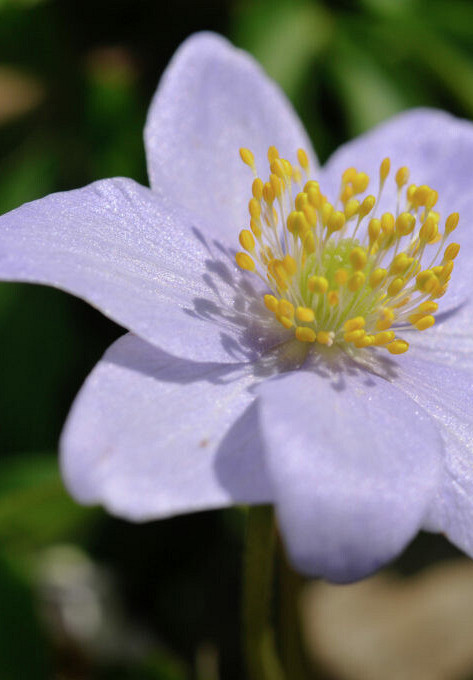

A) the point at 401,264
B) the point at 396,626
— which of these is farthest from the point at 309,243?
the point at 396,626

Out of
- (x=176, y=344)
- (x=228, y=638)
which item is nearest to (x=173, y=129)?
(x=176, y=344)

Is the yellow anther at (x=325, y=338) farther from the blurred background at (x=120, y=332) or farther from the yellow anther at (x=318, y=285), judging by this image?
the blurred background at (x=120, y=332)

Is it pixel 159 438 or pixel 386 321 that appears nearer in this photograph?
pixel 159 438

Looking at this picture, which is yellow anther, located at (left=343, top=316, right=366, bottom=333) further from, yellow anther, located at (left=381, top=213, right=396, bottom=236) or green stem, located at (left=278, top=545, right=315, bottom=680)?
green stem, located at (left=278, top=545, right=315, bottom=680)

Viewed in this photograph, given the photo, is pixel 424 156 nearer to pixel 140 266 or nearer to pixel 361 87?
pixel 361 87

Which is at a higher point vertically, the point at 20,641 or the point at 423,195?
the point at 423,195

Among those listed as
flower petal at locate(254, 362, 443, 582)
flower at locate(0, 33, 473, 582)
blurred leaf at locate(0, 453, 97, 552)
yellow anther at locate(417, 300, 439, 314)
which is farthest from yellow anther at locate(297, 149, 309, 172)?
blurred leaf at locate(0, 453, 97, 552)

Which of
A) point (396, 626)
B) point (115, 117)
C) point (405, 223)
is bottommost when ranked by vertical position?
point (396, 626)

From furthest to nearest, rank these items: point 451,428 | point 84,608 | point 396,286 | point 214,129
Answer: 1. point 84,608
2. point 214,129
3. point 396,286
4. point 451,428
